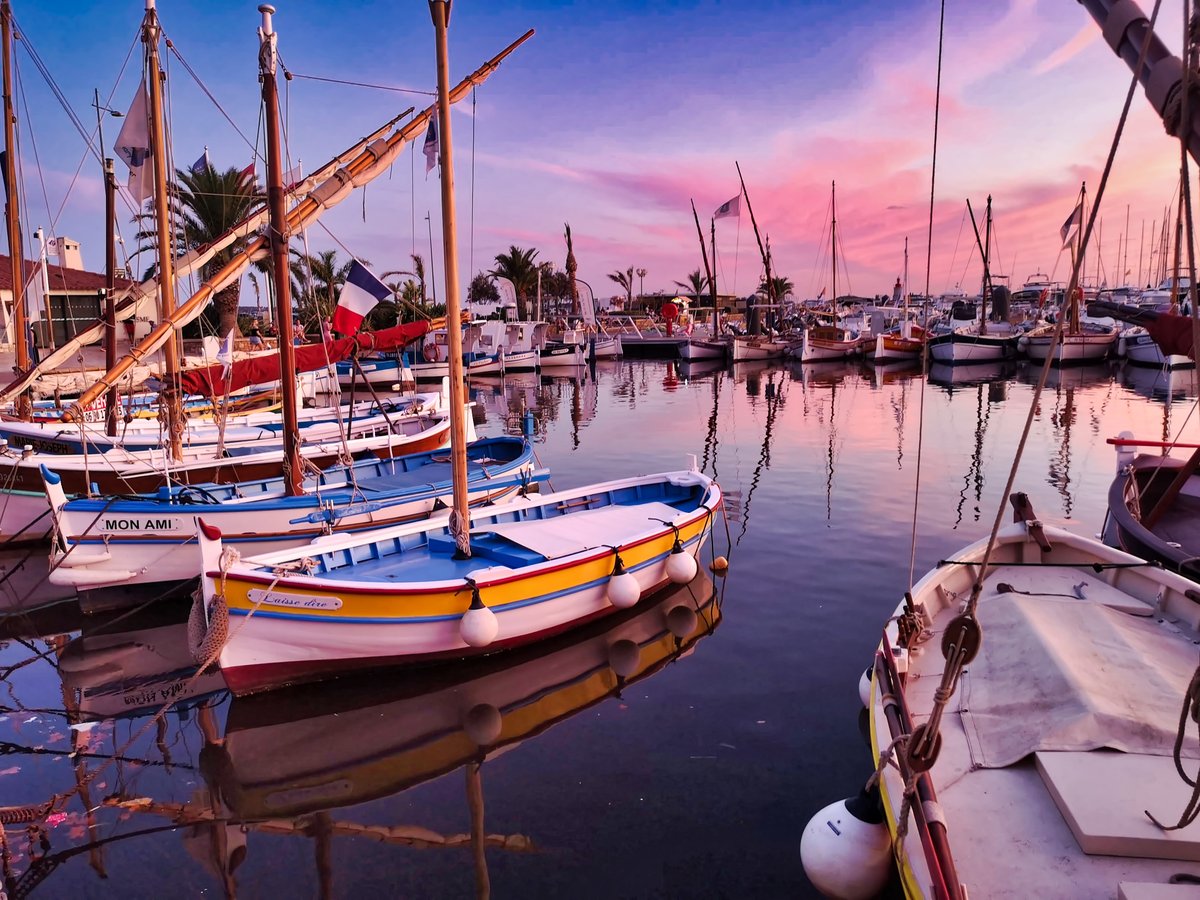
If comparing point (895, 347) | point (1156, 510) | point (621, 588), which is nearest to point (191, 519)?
point (621, 588)

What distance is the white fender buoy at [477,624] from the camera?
8625 millimetres

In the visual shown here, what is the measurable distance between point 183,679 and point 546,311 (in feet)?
260

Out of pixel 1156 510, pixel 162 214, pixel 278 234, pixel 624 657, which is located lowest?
pixel 624 657

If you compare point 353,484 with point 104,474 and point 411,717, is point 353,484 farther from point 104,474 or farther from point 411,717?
point 411,717

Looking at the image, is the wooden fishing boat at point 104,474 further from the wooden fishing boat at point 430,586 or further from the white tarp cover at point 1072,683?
the white tarp cover at point 1072,683

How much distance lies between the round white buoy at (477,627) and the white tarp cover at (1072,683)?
16.7ft

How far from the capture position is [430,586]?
8.57m

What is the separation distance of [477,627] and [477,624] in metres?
0.04

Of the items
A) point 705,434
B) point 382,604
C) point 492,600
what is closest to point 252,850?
point 382,604

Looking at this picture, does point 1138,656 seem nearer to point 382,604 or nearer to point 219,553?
point 382,604

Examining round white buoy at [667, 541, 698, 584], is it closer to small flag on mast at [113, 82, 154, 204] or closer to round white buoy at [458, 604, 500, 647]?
round white buoy at [458, 604, 500, 647]

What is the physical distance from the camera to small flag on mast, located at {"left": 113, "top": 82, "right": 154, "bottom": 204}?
13.9 metres

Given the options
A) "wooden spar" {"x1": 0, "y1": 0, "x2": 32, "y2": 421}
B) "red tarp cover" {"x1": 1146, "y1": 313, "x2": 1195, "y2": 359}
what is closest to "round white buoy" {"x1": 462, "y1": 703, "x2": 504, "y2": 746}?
"red tarp cover" {"x1": 1146, "y1": 313, "x2": 1195, "y2": 359}

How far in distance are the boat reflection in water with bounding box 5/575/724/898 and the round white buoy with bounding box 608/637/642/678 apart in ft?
0.09
